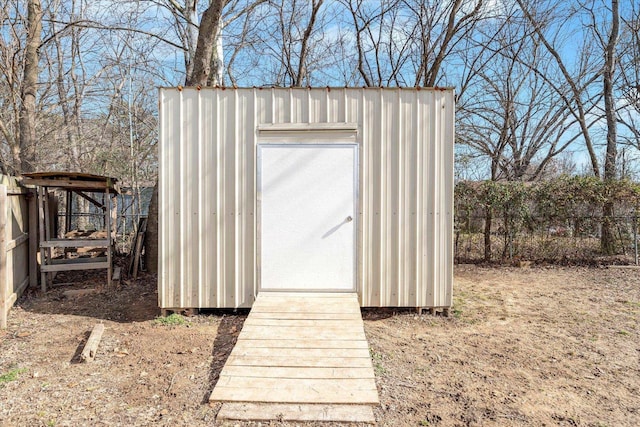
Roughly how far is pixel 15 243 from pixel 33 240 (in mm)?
1035

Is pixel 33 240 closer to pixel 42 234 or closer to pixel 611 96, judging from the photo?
pixel 42 234

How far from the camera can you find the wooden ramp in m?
2.66

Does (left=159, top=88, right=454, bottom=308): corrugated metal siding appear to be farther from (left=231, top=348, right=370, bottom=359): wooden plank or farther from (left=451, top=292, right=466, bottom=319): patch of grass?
(left=231, top=348, right=370, bottom=359): wooden plank

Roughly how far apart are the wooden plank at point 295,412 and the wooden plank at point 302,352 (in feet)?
2.13

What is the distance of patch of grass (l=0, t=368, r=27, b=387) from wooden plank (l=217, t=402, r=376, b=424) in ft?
6.39

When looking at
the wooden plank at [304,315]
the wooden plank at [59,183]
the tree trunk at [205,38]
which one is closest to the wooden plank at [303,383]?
the wooden plank at [304,315]

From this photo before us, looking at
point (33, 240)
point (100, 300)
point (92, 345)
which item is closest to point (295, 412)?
point (92, 345)

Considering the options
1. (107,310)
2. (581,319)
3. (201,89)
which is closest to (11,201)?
(107,310)

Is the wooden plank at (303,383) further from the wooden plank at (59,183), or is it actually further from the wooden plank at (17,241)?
the wooden plank at (59,183)

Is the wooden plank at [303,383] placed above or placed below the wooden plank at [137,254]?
below

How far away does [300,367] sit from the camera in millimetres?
3158

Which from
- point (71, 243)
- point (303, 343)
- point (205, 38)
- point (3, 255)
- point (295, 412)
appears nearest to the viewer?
point (295, 412)

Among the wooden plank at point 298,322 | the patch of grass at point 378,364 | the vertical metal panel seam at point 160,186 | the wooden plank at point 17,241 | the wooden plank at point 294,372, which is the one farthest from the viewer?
the wooden plank at point 17,241

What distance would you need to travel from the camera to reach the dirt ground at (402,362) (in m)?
2.73
